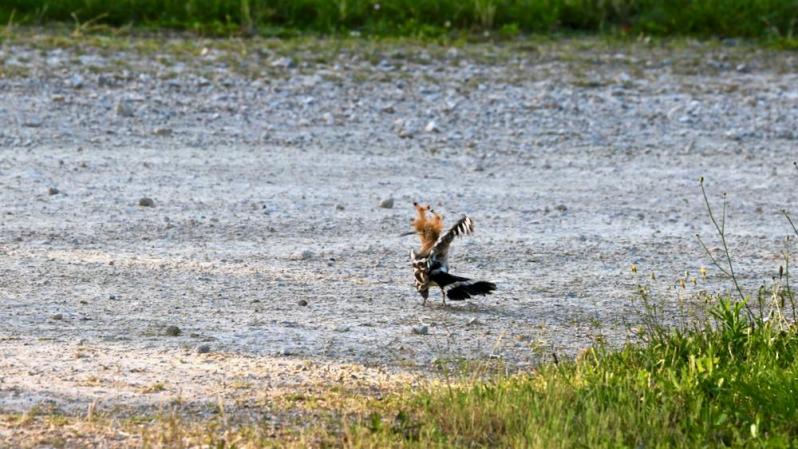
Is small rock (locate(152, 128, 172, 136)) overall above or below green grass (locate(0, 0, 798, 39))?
below

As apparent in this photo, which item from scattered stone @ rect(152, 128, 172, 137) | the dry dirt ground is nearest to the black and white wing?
the dry dirt ground

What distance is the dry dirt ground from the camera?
5.81m

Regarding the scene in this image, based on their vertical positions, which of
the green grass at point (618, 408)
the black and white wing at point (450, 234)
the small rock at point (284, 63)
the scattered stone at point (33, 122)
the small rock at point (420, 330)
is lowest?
the scattered stone at point (33, 122)

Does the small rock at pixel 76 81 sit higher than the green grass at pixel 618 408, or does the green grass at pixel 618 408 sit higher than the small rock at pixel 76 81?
the green grass at pixel 618 408

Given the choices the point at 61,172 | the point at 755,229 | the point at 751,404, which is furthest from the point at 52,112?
the point at 751,404

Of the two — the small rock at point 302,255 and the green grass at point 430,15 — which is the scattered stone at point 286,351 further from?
the green grass at point 430,15

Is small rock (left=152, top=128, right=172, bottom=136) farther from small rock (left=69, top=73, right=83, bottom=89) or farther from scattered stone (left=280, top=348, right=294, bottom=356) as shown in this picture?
scattered stone (left=280, top=348, right=294, bottom=356)

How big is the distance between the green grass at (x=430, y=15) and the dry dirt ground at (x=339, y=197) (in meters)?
0.73

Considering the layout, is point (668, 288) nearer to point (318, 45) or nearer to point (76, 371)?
point (76, 371)

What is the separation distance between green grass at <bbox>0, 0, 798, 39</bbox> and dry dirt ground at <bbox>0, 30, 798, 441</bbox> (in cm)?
73

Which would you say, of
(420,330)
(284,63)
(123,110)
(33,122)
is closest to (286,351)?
(420,330)

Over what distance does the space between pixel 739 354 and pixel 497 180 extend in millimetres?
4157

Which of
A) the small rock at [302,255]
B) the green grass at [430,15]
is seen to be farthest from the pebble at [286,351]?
the green grass at [430,15]

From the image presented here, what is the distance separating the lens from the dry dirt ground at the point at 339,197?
581 centimetres
